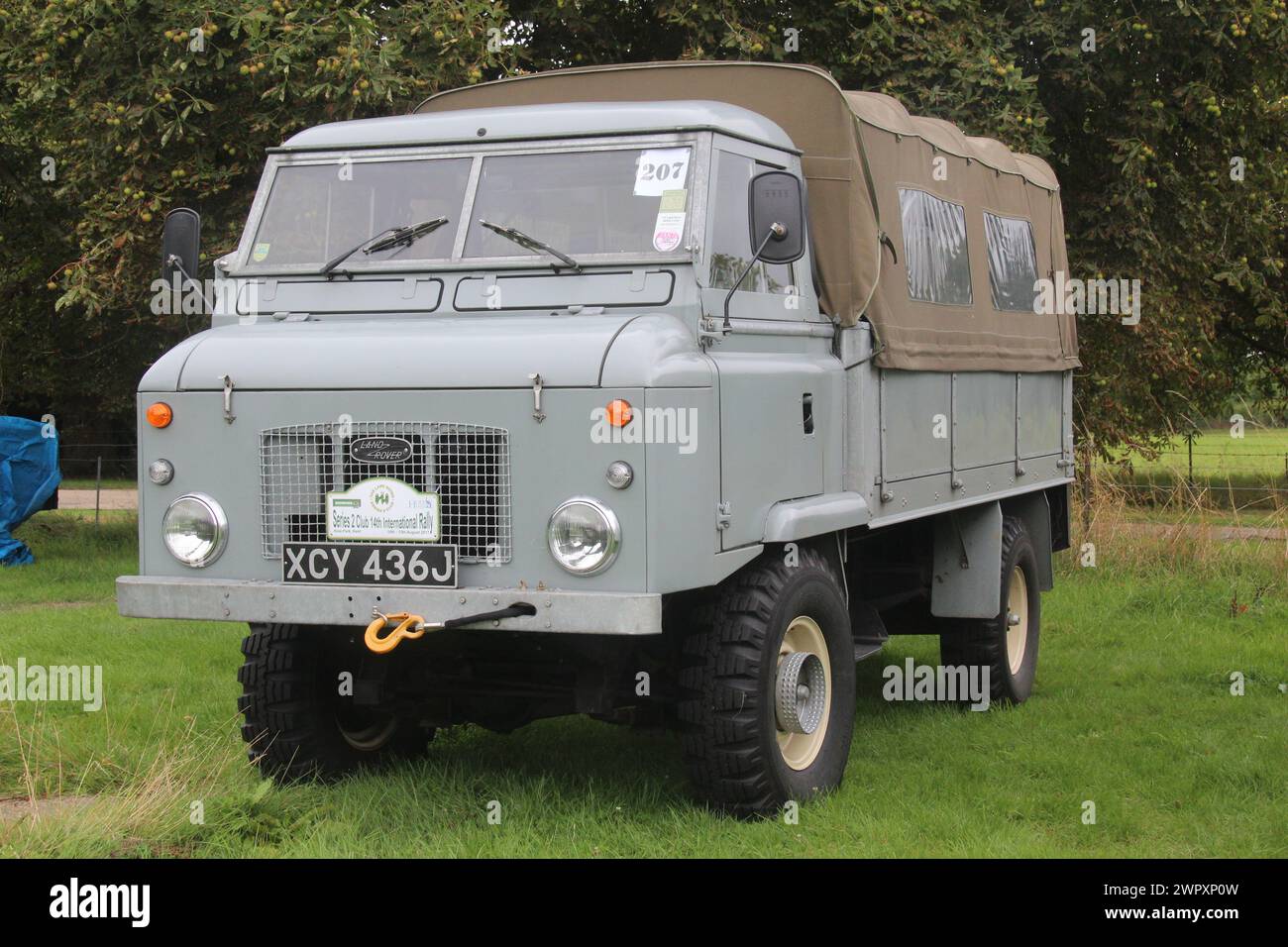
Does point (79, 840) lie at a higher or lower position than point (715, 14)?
lower

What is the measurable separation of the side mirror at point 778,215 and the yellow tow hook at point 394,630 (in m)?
2.01

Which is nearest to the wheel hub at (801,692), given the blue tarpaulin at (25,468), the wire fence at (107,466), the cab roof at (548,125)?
the cab roof at (548,125)

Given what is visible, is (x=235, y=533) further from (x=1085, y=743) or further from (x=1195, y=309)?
(x=1195, y=309)

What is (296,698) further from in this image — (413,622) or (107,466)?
(107,466)

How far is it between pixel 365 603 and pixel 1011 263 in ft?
17.7

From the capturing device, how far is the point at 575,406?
18.9ft

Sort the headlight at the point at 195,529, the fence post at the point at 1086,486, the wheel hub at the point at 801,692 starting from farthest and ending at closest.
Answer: the fence post at the point at 1086,486, the wheel hub at the point at 801,692, the headlight at the point at 195,529

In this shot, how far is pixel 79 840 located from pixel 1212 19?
13257 millimetres

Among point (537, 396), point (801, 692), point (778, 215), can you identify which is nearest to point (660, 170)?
point (778, 215)

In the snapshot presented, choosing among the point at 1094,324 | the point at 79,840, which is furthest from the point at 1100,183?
the point at 79,840

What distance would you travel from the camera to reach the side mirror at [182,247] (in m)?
7.14

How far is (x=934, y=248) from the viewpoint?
8438 mm

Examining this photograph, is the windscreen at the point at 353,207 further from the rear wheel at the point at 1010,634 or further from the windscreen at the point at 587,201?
the rear wheel at the point at 1010,634

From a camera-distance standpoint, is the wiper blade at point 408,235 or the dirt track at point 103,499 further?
the dirt track at point 103,499
